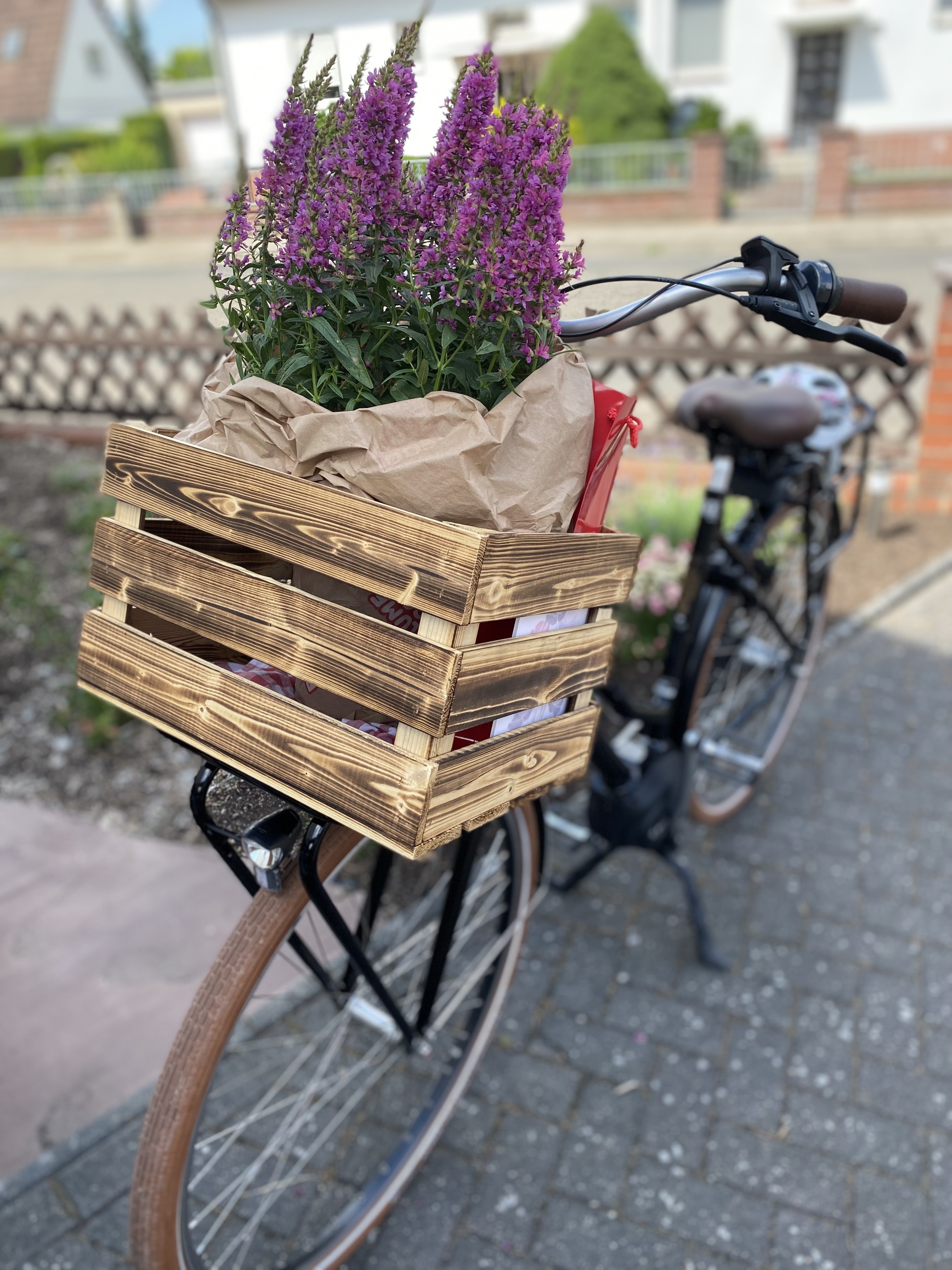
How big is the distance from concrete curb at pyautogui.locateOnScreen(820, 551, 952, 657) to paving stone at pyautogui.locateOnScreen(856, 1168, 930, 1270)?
2357 millimetres

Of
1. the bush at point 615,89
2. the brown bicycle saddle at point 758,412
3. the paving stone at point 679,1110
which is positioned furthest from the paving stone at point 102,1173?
the bush at point 615,89

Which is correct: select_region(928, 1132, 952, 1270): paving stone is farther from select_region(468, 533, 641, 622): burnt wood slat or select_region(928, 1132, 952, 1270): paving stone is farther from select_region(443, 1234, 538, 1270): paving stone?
select_region(468, 533, 641, 622): burnt wood slat

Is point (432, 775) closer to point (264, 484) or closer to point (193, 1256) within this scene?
point (264, 484)

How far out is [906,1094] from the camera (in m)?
2.21

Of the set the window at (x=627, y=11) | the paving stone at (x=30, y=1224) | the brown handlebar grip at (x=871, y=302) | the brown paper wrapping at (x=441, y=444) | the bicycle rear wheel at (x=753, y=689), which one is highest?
the window at (x=627, y=11)

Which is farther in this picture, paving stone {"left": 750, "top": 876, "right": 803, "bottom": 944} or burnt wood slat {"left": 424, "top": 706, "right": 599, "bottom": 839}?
paving stone {"left": 750, "top": 876, "right": 803, "bottom": 944}

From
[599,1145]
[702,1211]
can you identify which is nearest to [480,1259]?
[599,1145]

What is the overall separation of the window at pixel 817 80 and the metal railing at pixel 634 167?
7.37m

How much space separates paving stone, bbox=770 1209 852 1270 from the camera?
1869mm

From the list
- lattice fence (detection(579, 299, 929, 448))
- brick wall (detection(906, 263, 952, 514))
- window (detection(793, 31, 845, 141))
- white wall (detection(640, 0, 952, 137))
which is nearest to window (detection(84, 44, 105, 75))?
white wall (detection(640, 0, 952, 137))

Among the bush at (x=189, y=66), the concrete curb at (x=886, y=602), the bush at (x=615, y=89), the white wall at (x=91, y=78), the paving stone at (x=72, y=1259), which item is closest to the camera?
the paving stone at (x=72, y=1259)

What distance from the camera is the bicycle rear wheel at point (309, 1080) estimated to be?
1433mm

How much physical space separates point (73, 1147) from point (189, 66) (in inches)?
2460

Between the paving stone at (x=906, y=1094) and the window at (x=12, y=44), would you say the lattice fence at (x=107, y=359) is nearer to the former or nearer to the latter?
the paving stone at (x=906, y=1094)
